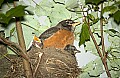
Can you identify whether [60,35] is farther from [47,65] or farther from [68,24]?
[47,65]

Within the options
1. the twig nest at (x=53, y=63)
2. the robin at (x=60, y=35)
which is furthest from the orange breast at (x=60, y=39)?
the twig nest at (x=53, y=63)

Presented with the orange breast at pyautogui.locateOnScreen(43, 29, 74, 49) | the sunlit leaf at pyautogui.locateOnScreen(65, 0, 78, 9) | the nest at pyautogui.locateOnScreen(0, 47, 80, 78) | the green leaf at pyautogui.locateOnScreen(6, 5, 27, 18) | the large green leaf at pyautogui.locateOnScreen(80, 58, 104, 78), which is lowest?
the large green leaf at pyautogui.locateOnScreen(80, 58, 104, 78)

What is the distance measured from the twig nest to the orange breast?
121mm

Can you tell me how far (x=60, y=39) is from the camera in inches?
62.7

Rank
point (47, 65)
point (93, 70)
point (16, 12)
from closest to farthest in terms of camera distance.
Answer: point (16, 12) → point (47, 65) → point (93, 70)

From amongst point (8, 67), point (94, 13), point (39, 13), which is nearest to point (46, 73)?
point (8, 67)

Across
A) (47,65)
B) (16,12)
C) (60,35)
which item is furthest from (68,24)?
(16,12)

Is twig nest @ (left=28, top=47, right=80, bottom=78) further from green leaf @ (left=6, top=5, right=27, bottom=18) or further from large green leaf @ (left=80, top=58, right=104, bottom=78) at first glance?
green leaf @ (left=6, top=5, right=27, bottom=18)

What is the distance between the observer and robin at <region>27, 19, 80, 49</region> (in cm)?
149

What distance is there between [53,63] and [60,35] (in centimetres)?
33

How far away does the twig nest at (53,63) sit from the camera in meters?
1.25

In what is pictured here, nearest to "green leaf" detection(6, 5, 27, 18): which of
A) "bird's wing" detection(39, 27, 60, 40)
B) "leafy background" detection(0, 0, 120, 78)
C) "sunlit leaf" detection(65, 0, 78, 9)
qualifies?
"leafy background" detection(0, 0, 120, 78)

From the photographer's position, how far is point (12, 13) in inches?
20.4

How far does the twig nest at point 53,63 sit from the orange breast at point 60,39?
12 centimetres
